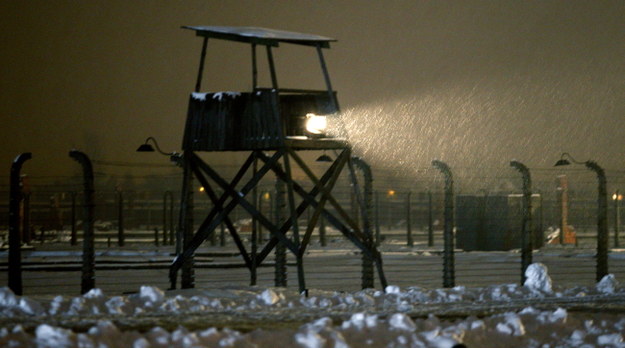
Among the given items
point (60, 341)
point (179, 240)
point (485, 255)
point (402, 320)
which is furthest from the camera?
point (485, 255)

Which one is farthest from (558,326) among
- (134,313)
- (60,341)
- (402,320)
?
(60,341)

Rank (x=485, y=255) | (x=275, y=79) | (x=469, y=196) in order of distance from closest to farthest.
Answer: (x=275, y=79) < (x=485, y=255) < (x=469, y=196)

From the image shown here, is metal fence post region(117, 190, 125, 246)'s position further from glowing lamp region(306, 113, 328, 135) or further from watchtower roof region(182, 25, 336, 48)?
watchtower roof region(182, 25, 336, 48)

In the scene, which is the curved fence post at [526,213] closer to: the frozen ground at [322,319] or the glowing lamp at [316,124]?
the frozen ground at [322,319]

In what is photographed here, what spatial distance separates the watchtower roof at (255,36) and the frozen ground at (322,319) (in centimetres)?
405

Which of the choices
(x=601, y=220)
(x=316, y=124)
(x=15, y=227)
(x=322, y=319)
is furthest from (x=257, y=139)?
(x=601, y=220)

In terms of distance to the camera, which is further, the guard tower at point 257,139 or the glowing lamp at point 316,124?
the glowing lamp at point 316,124

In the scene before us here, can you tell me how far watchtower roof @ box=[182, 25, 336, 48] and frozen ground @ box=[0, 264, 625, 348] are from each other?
159 inches

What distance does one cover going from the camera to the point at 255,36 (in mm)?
13570

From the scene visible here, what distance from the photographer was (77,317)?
917 cm

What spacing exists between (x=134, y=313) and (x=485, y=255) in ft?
63.8

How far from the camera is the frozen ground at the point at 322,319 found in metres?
7.21

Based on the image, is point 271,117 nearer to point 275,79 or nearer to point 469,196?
point 275,79

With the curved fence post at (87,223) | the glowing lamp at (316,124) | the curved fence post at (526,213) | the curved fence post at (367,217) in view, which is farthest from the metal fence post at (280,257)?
the curved fence post at (526,213)
